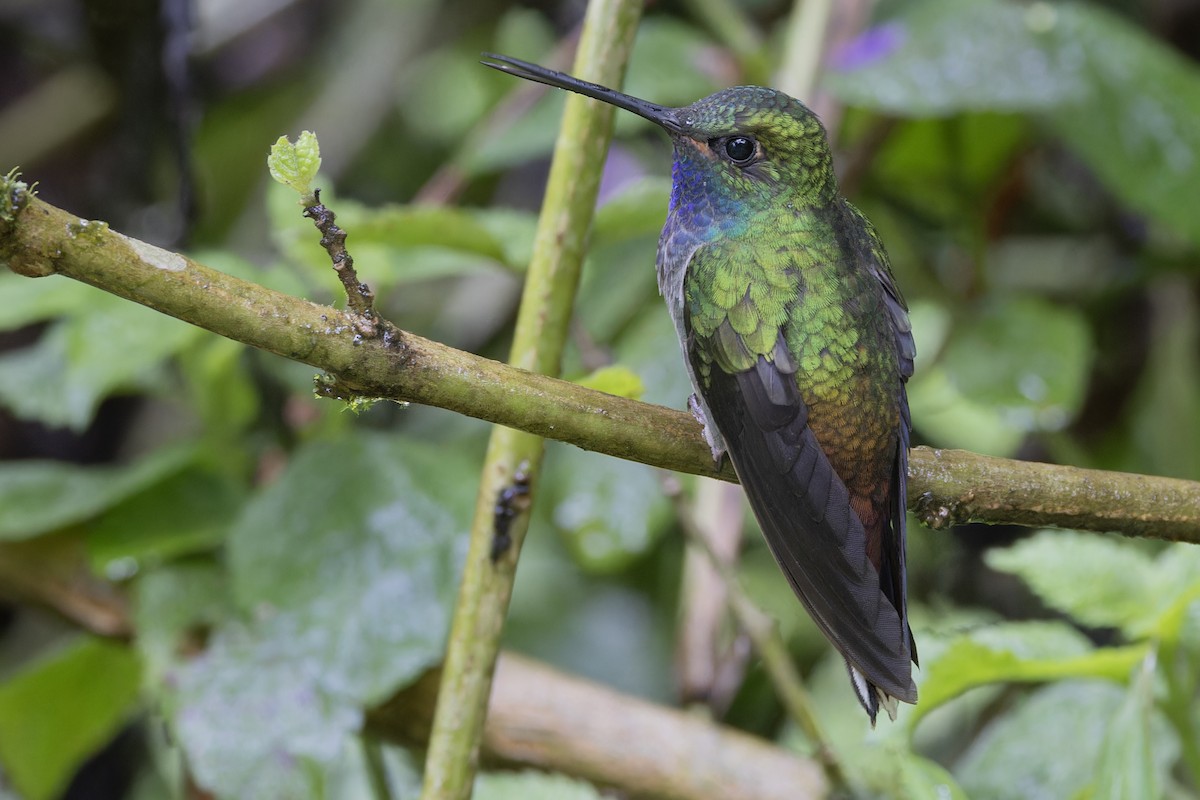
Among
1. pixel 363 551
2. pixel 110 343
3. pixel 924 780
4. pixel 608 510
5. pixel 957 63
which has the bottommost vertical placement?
pixel 924 780

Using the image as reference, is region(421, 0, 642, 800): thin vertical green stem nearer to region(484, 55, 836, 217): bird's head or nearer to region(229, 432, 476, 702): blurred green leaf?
region(484, 55, 836, 217): bird's head

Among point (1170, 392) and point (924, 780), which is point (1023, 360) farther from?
point (924, 780)

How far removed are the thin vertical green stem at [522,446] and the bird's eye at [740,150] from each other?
0.89 feet

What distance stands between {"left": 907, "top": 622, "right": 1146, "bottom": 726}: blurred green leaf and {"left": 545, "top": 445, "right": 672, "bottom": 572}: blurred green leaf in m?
0.55

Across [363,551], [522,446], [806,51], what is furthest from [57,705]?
[806,51]

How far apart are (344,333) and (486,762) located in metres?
1.01

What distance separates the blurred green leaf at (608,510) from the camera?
1905 mm

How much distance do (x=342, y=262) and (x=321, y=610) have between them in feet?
2.95

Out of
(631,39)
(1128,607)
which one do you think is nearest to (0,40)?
(631,39)

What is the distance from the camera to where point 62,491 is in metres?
2.04

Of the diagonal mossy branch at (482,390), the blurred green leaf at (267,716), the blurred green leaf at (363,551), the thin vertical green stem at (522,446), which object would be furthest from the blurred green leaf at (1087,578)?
the blurred green leaf at (267,716)

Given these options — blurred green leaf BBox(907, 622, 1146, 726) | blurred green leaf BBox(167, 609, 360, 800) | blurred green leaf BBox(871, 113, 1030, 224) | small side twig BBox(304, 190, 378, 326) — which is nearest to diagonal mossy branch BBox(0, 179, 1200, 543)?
small side twig BBox(304, 190, 378, 326)

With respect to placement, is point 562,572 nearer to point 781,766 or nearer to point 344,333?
point 781,766

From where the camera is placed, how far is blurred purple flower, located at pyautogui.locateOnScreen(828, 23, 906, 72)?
2.18m
